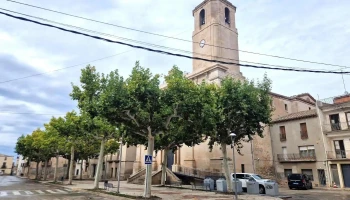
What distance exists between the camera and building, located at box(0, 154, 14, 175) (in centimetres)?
13162

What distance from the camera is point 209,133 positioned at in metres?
19.7

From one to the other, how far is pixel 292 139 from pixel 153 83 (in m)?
24.3

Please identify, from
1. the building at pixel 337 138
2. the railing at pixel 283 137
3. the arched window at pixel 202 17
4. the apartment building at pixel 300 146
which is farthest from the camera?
the arched window at pixel 202 17

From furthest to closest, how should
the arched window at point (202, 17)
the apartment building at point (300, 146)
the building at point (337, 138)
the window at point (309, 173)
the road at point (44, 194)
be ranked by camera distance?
the arched window at point (202, 17) → the window at point (309, 173) → the apartment building at point (300, 146) → the building at point (337, 138) → the road at point (44, 194)

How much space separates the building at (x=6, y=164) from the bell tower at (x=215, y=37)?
5280 inches

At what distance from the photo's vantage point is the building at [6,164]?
132 meters

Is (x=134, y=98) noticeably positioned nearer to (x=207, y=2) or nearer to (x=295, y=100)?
(x=207, y=2)

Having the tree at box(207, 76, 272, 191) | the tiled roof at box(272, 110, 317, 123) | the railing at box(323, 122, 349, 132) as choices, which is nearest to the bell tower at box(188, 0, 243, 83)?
the tiled roof at box(272, 110, 317, 123)

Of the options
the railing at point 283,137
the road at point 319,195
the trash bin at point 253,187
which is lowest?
the road at point 319,195

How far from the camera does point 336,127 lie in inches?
1152

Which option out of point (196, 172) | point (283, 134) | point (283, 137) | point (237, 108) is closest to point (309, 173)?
point (283, 137)

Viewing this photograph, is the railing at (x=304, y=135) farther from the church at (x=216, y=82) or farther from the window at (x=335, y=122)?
the church at (x=216, y=82)

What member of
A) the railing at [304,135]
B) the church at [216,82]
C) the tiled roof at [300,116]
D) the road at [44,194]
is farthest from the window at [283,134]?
the road at [44,194]

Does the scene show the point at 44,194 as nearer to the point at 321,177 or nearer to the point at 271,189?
the point at 271,189
